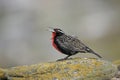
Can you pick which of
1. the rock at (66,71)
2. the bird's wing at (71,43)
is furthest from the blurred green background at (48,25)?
the rock at (66,71)

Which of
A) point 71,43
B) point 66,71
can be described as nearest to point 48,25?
point 71,43

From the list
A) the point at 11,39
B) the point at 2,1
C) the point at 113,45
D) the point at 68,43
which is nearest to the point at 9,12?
the point at 2,1

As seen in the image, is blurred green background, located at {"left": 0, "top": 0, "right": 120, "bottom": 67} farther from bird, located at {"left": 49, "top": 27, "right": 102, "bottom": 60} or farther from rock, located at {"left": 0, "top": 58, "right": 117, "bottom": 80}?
rock, located at {"left": 0, "top": 58, "right": 117, "bottom": 80}

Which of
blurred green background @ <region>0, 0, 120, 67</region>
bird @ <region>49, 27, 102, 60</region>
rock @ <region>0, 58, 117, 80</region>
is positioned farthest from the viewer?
blurred green background @ <region>0, 0, 120, 67</region>

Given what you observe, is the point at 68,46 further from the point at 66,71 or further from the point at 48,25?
the point at 48,25

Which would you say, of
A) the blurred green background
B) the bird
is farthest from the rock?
the blurred green background

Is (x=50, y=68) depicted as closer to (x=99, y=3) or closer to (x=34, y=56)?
(x=34, y=56)

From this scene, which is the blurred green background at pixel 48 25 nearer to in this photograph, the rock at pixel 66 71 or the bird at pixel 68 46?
the bird at pixel 68 46
